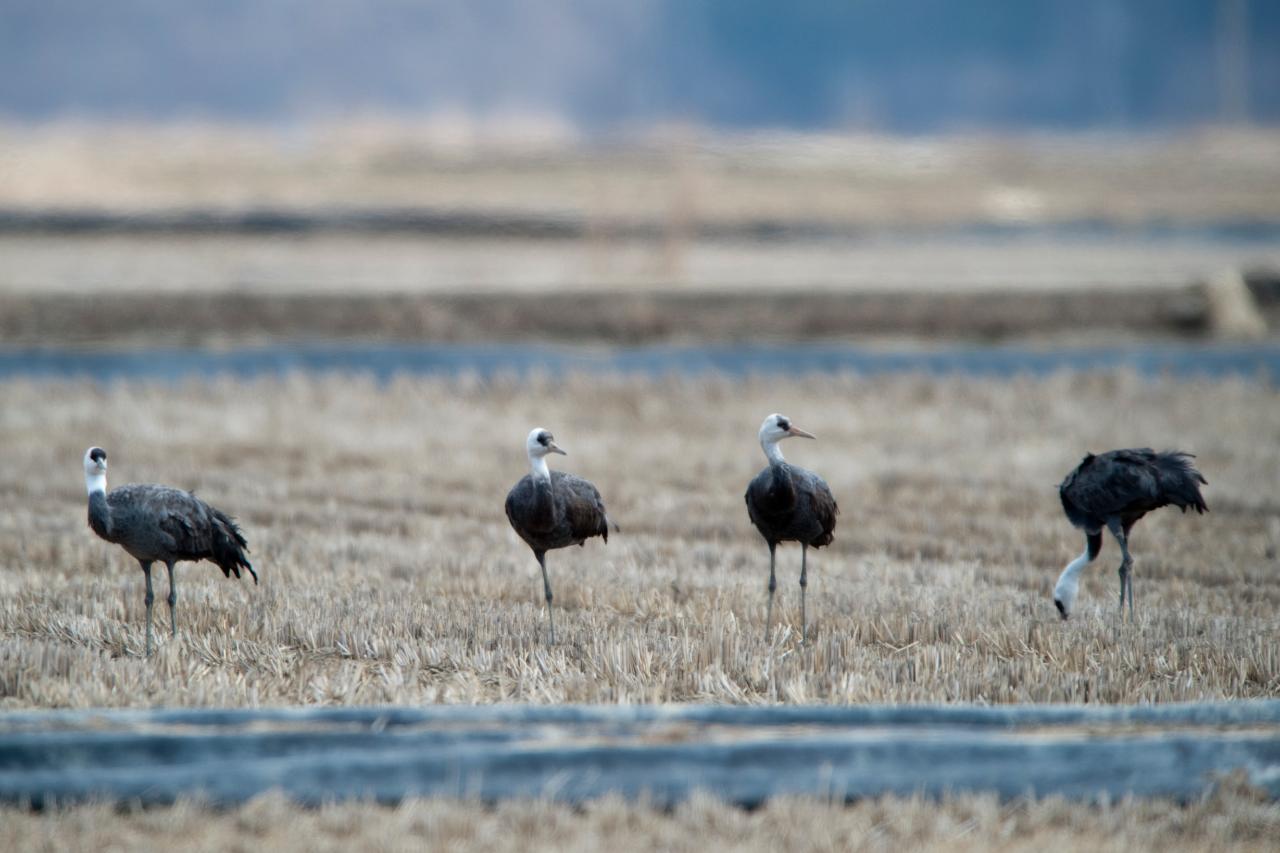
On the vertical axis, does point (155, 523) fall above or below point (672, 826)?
above

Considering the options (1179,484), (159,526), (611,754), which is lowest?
(611,754)

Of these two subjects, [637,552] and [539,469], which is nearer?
[539,469]

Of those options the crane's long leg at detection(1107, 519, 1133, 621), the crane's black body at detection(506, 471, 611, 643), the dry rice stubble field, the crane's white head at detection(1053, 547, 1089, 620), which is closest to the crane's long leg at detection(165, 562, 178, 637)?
A: the dry rice stubble field

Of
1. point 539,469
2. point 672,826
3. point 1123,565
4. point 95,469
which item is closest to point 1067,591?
point 1123,565

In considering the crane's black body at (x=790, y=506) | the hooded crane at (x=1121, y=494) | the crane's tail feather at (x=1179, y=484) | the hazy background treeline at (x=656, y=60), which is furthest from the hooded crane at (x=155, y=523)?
the hazy background treeline at (x=656, y=60)

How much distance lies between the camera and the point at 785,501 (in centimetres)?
964

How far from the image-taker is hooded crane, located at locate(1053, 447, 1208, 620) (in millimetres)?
9945

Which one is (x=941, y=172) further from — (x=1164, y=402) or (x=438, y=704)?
(x=438, y=704)

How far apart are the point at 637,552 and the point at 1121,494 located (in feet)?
14.0

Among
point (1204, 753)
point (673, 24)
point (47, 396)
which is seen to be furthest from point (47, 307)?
point (673, 24)

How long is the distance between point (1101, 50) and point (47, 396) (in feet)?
533

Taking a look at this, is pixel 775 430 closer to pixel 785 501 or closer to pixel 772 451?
pixel 772 451

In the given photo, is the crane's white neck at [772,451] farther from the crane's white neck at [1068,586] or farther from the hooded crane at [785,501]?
the crane's white neck at [1068,586]

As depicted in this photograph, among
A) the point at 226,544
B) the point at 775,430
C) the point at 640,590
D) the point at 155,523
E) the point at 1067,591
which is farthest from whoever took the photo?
the point at 640,590
